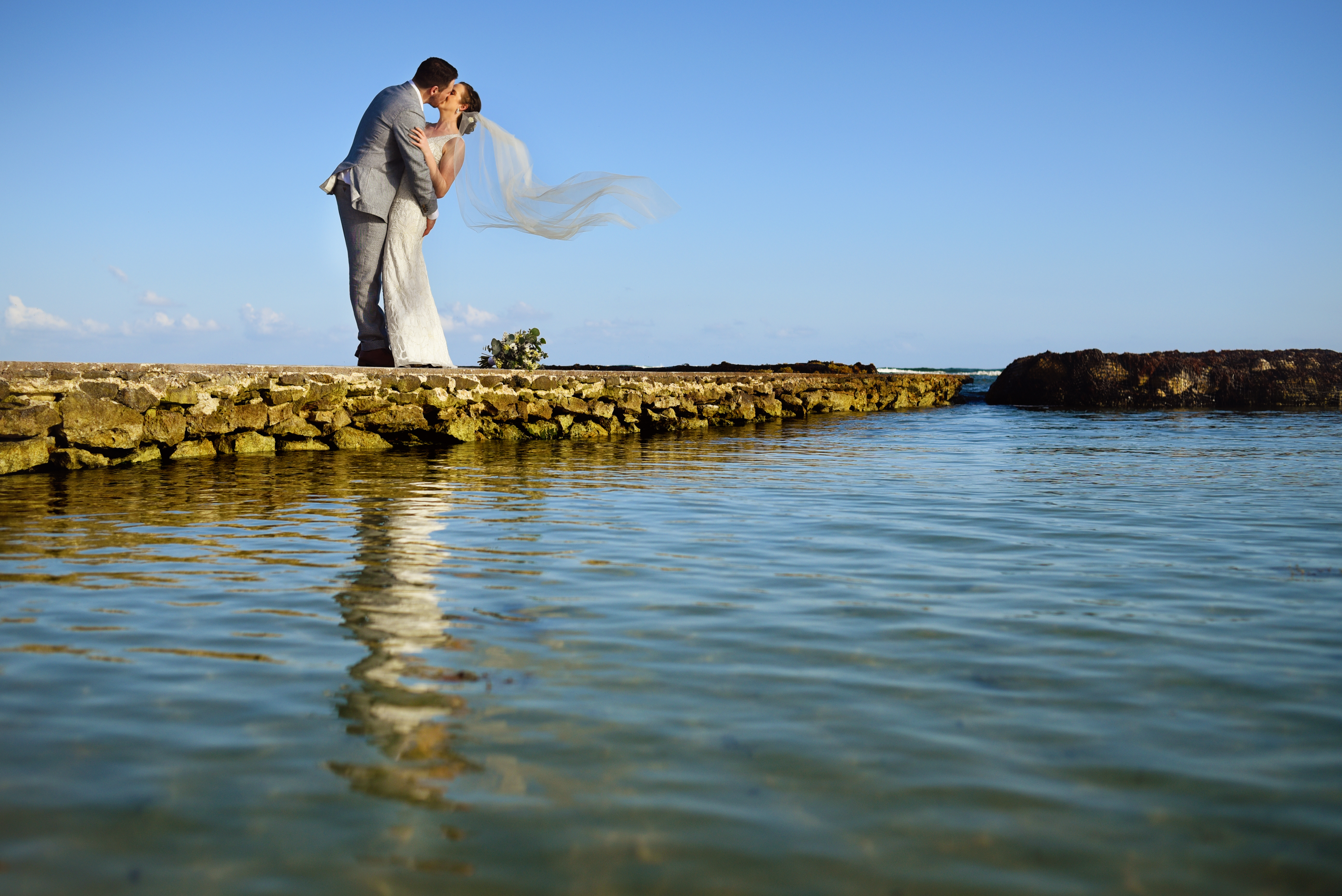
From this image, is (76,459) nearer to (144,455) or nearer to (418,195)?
(144,455)

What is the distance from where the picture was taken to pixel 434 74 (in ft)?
32.9

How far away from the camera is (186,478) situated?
7.46m

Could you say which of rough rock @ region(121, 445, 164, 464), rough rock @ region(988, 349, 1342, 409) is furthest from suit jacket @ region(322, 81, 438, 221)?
rough rock @ region(988, 349, 1342, 409)

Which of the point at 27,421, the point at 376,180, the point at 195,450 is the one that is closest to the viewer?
the point at 27,421

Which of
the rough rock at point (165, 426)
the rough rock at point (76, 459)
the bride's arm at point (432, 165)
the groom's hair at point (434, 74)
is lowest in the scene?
the rough rock at point (76, 459)

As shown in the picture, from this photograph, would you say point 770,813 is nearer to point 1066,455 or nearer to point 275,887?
point 275,887

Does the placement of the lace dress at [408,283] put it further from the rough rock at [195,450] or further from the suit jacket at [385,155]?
the rough rock at [195,450]

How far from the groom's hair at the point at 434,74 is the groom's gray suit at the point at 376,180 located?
10 centimetres

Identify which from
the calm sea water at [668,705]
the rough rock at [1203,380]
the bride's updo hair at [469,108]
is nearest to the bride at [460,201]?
the bride's updo hair at [469,108]

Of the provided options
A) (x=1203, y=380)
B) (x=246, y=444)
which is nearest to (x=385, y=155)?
(x=246, y=444)

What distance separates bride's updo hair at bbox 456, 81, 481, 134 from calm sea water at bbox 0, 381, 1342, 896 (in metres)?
6.24

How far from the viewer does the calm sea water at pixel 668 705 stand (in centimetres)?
177

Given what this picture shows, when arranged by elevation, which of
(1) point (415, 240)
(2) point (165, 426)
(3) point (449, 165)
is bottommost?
(2) point (165, 426)

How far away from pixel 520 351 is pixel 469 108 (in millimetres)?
3824
